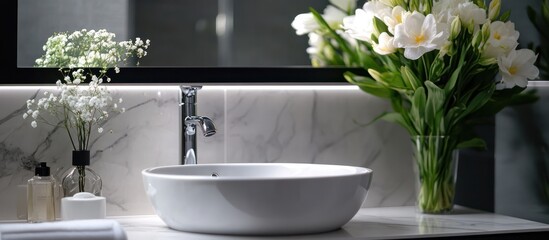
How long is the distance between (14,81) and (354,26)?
2.76ft

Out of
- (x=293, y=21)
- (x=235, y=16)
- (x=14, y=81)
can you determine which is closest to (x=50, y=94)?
(x=14, y=81)

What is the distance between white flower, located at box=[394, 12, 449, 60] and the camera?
205 cm

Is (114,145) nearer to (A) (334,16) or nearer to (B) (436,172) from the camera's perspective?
(A) (334,16)

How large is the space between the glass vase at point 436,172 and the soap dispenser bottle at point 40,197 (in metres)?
0.92

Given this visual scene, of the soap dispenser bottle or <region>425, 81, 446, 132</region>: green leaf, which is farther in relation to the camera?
<region>425, 81, 446, 132</region>: green leaf

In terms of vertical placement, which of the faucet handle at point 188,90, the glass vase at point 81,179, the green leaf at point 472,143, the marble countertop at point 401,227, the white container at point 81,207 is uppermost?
the faucet handle at point 188,90

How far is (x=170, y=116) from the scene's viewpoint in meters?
2.22

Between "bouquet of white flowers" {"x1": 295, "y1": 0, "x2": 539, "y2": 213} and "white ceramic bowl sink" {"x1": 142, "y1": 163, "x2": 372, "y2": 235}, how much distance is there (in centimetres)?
38

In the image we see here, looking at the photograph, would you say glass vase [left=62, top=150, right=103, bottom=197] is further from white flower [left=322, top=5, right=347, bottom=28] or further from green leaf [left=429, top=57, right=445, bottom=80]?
green leaf [left=429, top=57, right=445, bottom=80]

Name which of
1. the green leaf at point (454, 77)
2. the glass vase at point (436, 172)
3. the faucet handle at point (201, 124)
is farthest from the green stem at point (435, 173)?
the faucet handle at point (201, 124)

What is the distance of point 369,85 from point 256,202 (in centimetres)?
61

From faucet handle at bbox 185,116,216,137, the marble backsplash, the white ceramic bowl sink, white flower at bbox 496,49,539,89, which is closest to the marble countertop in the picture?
the white ceramic bowl sink

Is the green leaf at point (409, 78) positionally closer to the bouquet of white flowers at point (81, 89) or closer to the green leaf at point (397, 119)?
the green leaf at point (397, 119)

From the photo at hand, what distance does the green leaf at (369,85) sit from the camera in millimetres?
2264
